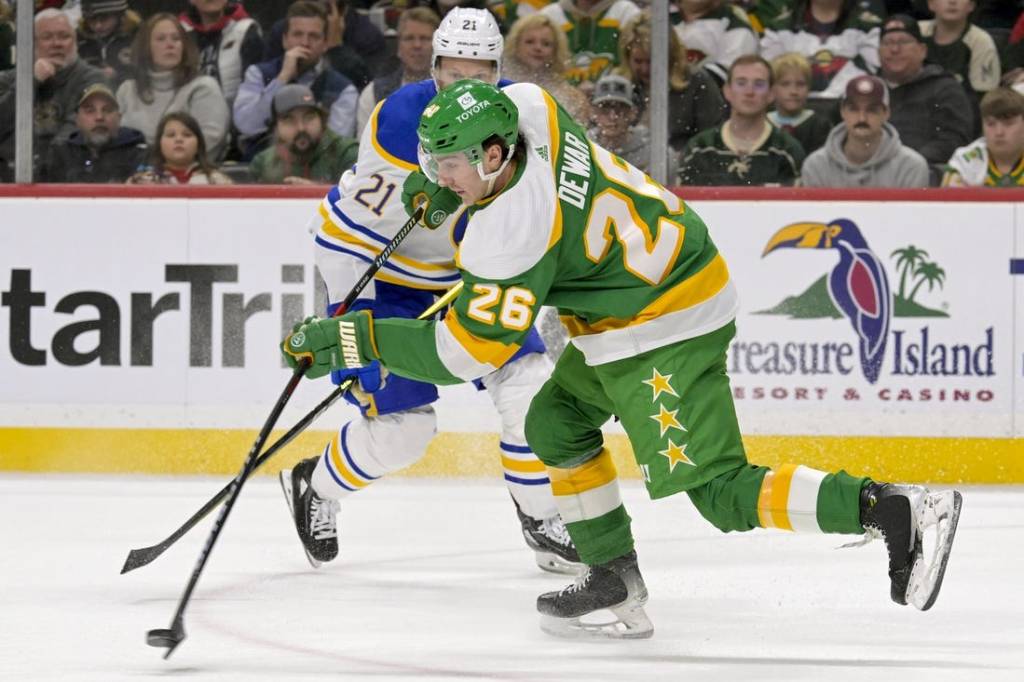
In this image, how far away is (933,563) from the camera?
105 inches

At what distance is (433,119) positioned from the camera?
107 inches

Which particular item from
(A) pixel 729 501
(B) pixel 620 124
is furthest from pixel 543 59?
(A) pixel 729 501

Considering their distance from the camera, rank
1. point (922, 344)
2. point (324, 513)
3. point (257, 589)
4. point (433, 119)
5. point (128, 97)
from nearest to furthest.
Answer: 1. point (433, 119)
2. point (257, 589)
3. point (324, 513)
4. point (922, 344)
5. point (128, 97)

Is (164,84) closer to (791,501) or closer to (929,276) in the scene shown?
(929,276)

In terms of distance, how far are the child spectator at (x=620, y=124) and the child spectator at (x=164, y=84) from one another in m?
1.33

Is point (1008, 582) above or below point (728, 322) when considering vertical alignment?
below

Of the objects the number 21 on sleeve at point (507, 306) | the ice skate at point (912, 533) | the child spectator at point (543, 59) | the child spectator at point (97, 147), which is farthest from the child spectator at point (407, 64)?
the ice skate at point (912, 533)

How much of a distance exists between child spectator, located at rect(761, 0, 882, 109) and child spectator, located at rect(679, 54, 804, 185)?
0.15 m

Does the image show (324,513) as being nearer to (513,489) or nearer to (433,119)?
(513,489)

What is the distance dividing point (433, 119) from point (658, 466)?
73 cm

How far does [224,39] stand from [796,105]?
2031 millimetres

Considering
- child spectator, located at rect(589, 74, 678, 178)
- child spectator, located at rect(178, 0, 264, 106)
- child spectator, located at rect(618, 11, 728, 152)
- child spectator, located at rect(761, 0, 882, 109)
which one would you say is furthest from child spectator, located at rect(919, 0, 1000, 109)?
child spectator, located at rect(178, 0, 264, 106)

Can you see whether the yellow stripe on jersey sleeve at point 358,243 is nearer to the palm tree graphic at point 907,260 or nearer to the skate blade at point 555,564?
the skate blade at point 555,564

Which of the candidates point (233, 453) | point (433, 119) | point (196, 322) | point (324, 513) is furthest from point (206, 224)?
point (433, 119)
